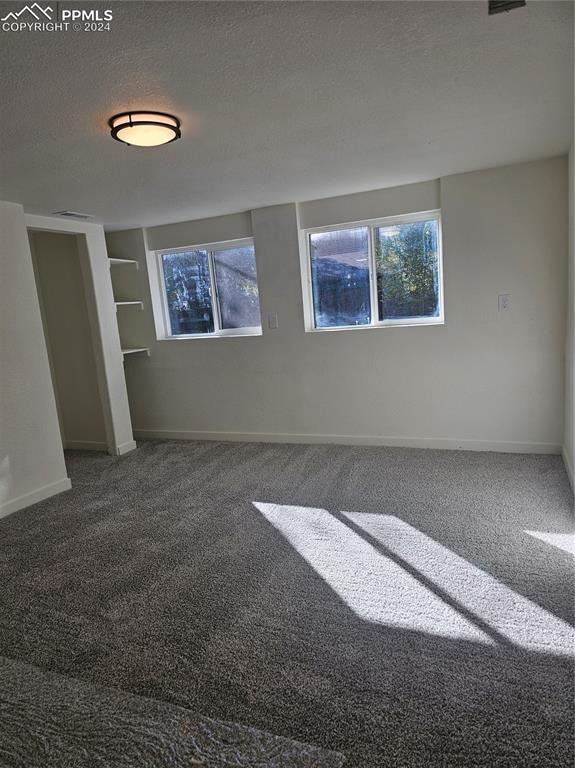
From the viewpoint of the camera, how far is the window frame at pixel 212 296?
4.71 meters

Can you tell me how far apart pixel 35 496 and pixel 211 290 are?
8.15 ft

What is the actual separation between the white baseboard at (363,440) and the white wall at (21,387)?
1.58 metres

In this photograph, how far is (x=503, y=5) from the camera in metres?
1.52

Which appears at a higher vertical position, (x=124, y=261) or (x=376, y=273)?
(x=124, y=261)

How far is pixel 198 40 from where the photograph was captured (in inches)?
63.3

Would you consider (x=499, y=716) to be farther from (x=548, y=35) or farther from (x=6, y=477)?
(x=6, y=477)

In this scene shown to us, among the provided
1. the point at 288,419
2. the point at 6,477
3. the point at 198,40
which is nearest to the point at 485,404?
the point at 288,419

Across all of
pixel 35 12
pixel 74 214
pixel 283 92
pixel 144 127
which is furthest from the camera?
pixel 74 214

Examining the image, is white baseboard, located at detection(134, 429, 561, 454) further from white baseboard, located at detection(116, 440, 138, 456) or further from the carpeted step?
the carpeted step

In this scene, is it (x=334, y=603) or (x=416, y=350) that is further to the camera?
(x=416, y=350)

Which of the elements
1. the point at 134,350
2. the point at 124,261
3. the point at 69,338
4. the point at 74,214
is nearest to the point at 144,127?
the point at 74,214

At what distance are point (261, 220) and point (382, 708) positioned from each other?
3.87 metres

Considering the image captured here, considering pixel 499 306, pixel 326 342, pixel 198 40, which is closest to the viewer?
pixel 198 40

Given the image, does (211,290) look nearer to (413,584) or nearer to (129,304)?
(129,304)
